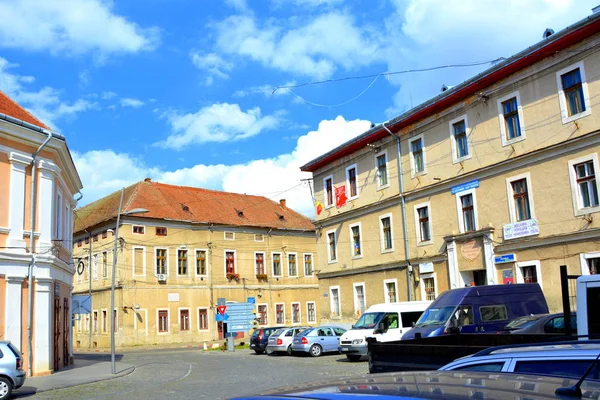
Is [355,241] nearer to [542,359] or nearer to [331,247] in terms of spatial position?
[331,247]

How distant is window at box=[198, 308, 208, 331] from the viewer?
162ft

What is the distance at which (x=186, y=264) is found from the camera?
49.7 m

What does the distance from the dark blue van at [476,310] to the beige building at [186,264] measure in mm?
30010

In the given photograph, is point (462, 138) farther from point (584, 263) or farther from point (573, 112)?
point (584, 263)

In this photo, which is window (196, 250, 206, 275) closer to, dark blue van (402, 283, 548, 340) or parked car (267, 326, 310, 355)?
parked car (267, 326, 310, 355)

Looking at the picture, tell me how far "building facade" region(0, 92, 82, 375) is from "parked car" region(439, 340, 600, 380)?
64.5 feet

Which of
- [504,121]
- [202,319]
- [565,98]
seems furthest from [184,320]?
[565,98]

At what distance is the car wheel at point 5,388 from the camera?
16.0m

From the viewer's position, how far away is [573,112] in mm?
22188

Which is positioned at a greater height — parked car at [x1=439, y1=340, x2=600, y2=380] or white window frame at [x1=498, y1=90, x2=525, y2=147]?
white window frame at [x1=498, y1=90, x2=525, y2=147]

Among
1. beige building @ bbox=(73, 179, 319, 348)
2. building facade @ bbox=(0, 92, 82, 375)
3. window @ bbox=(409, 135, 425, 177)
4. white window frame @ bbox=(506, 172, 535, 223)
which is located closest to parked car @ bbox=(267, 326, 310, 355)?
window @ bbox=(409, 135, 425, 177)

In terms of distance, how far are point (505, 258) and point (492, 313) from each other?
5313 millimetres

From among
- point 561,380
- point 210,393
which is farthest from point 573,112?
point 561,380

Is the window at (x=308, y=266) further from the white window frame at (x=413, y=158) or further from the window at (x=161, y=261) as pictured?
the white window frame at (x=413, y=158)
